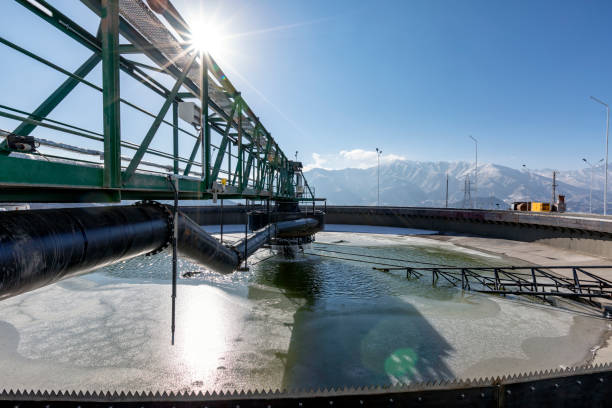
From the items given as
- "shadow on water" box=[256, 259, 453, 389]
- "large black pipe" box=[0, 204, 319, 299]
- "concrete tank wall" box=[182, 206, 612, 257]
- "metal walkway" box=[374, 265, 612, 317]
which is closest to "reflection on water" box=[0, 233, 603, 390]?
"shadow on water" box=[256, 259, 453, 389]

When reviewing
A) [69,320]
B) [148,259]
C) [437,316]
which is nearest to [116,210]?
[69,320]

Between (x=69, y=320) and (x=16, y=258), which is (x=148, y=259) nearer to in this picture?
(x=69, y=320)

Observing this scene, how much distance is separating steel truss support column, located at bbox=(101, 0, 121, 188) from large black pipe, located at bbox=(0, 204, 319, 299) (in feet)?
2.50

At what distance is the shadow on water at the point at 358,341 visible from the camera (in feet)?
21.7

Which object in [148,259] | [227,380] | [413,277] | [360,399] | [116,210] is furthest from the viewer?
[148,259]

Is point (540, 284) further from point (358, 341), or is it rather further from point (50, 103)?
point (50, 103)

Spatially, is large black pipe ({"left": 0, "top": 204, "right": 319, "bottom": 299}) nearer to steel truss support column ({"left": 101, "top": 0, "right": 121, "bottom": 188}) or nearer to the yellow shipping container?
steel truss support column ({"left": 101, "top": 0, "right": 121, "bottom": 188})

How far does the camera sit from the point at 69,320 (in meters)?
9.50

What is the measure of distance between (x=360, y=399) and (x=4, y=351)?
10923mm

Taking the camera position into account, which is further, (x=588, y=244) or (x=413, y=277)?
(x=588, y=244)

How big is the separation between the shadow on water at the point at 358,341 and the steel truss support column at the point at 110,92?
6115 millimetres

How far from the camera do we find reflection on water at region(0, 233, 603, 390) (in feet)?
21.9

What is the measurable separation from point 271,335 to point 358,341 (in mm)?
2888

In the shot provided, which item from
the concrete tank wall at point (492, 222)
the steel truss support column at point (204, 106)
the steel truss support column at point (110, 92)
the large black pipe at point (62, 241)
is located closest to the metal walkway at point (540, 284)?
the concrete tank wall at point (492, 222)
